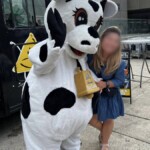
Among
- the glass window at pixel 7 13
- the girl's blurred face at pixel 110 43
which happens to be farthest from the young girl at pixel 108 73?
the glass window at pixel 7 13

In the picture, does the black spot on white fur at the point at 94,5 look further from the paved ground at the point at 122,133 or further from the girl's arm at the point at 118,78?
the paved ground at the point at 122,133

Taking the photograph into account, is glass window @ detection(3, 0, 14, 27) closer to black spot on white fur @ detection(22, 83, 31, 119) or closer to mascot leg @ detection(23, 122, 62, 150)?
black spot on white fur @ detection(22, 83, 31, 119)

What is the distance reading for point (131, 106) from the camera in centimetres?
456

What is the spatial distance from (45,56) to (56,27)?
23 cm

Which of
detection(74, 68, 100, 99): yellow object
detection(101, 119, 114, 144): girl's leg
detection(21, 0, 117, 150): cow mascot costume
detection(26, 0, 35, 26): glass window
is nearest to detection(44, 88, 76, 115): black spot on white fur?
detection(21, 0, 117, 150): cow mascot costume

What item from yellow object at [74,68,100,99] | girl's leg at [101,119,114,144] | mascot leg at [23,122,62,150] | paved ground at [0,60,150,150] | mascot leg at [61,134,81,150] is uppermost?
yellow object at [74,68,100,99]

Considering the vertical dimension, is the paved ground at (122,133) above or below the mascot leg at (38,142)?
below

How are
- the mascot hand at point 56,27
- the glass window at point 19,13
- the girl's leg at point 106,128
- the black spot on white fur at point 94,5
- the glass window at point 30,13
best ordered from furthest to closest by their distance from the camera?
the glass window at point 30,13 < the glass window at point 19,13 < the girl's leg at point 106,128 < the black spot on white fur at point 94,5 < the mascot hand at point 56,27

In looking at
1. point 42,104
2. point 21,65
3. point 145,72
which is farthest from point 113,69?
point 145,72

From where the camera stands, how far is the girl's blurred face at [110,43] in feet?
7.78

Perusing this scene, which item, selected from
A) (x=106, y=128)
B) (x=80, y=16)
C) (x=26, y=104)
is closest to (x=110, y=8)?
(x=80, y=16)

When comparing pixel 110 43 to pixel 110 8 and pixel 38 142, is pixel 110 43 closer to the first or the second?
pixel 110 8

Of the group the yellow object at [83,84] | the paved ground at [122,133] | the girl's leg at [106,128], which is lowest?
the paved ground at [122,133]

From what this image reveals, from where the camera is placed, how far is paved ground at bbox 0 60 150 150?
10.5 ft
